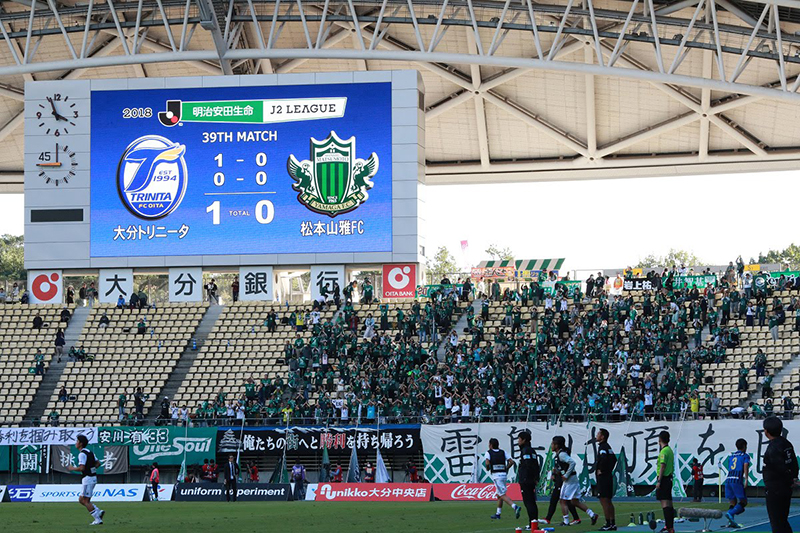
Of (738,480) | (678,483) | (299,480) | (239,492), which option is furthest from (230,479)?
(738,480)

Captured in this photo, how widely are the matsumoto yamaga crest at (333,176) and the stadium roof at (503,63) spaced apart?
10.9 ft

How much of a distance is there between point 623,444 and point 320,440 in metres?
9.88

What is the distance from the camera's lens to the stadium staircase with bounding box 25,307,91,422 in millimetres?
46406

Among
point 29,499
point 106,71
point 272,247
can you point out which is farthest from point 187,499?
point 106,71

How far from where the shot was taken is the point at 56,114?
50.3 meters

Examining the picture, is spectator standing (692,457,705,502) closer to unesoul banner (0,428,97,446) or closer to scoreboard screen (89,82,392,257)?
scoreboard screen (89,82,392,257)

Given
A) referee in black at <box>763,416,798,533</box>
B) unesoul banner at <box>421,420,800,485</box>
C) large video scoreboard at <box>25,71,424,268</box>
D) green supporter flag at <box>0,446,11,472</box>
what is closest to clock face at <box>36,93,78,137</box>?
large video scoreboard at <box>25,71,424,268</box>

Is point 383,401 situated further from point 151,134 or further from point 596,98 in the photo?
point 596,98

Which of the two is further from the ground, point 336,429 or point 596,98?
point 596,98

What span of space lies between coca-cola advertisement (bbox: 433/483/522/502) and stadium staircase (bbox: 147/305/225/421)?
1373 cm

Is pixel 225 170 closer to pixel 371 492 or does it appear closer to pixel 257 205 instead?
pixel 257 205

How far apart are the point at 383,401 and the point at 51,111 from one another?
19409 millimetres

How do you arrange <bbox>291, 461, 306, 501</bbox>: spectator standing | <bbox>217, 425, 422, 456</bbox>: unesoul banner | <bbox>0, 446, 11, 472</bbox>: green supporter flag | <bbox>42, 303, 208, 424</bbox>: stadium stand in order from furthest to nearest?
<bbox>42, 303, 208, 424</bbox>: stadium stand < <bbox>0, 446, 11, 472</bbox>: green supporter flag < <bbox>217, 425, 422, 456</bbox>: unesoul banner < <bbox>291, 461, 306, 501</bbox>: spectator standing

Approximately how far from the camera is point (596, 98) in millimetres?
57250
